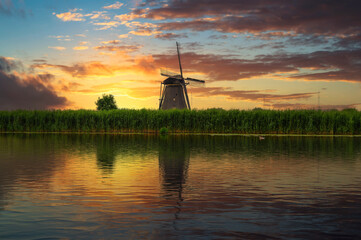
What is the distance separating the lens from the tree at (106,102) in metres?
92.4

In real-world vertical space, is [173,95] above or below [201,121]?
above

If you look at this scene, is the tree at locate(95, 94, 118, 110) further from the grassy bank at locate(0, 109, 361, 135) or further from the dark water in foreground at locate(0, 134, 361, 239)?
the dark water in foreground at locate(0, 134, 361, 239)

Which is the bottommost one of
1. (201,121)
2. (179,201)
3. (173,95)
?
(179,201)

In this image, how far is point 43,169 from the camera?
17.2m

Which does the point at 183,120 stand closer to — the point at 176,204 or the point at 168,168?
the point at 168,168

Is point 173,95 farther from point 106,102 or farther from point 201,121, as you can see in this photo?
point 106,102

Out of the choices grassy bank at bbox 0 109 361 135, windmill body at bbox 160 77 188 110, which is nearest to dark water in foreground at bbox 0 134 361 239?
grassy bank at bbox 0 109 361 135

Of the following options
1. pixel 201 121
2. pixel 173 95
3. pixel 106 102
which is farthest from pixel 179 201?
pixel 106 102

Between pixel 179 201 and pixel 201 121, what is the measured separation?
43.6 metres

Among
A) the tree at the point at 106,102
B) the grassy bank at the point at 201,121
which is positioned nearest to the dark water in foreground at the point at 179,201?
the grassy bank at the point at 201,121

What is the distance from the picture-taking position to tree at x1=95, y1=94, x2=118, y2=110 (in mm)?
92425

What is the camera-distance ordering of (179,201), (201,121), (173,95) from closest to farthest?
(179,201) → (201,121) → (173,95)

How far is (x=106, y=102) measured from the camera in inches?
3661

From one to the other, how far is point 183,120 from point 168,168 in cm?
3696
